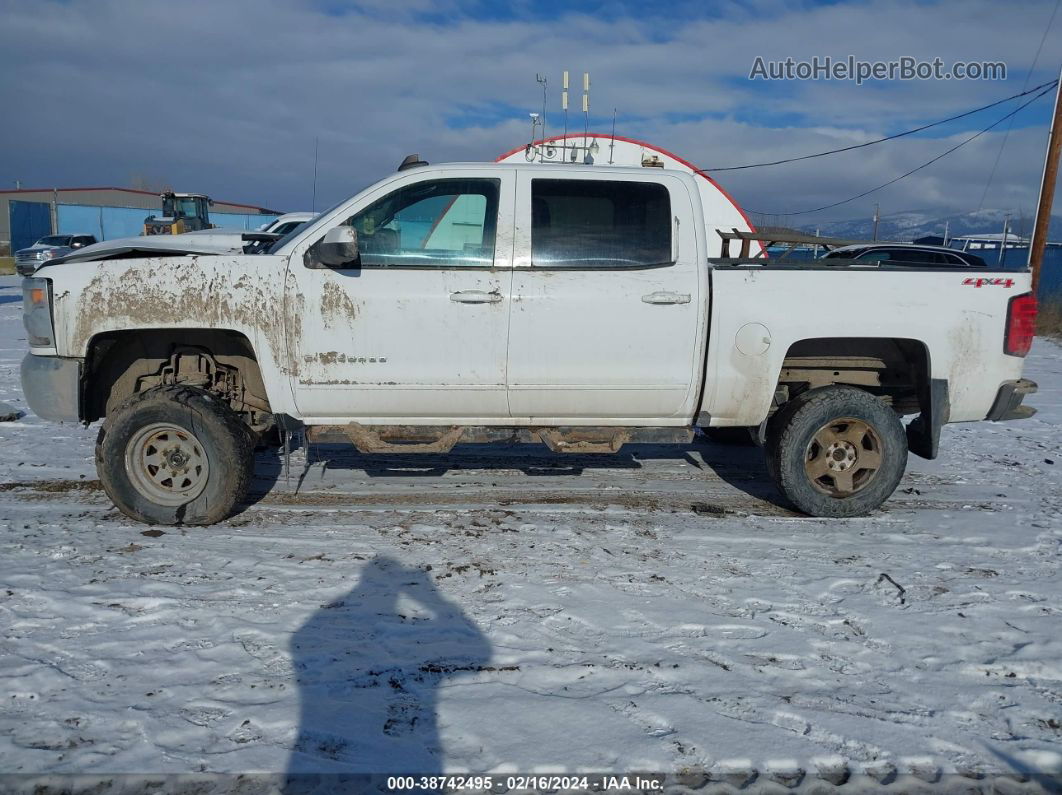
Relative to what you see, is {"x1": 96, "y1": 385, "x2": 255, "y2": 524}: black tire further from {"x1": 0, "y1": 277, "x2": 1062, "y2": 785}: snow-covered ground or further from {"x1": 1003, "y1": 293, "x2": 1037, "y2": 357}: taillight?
{"x1": 1003, "y1": 293, "x2": 1037, "y2": 357}: taillight

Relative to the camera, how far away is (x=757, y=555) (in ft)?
14.9

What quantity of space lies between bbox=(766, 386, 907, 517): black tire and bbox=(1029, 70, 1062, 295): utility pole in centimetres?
1250

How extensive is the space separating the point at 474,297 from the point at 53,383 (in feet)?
8.63

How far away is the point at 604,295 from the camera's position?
4617 mm

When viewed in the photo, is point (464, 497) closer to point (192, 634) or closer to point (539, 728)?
point (192, 634)

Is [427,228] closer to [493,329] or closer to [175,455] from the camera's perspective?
[493,329]

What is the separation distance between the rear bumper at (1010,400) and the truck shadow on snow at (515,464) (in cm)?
153

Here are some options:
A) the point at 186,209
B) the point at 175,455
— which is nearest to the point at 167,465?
the point at 175,455

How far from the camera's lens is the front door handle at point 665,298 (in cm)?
462

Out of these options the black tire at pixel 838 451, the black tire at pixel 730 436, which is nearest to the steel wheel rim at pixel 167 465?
the black tire at pixel 838 451

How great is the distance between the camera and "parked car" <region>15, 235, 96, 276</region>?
86.5 feet

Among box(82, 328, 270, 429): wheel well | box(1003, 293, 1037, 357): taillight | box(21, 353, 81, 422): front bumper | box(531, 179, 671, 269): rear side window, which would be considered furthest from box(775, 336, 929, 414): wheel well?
box(21, 353, 81, 422): front bumper

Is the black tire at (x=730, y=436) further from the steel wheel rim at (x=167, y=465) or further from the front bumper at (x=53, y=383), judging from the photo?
the front bumper at (x=53, y=383)

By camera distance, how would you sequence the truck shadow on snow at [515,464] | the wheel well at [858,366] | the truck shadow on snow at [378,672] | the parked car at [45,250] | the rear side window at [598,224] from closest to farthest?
1. the truck shadow on snow at [378,672]
2. the rear side window at [598,224]
3. the wheel well at [858,366]
4. the truck shadow on snow at [515,464]
5. the parked car at [45,250]
